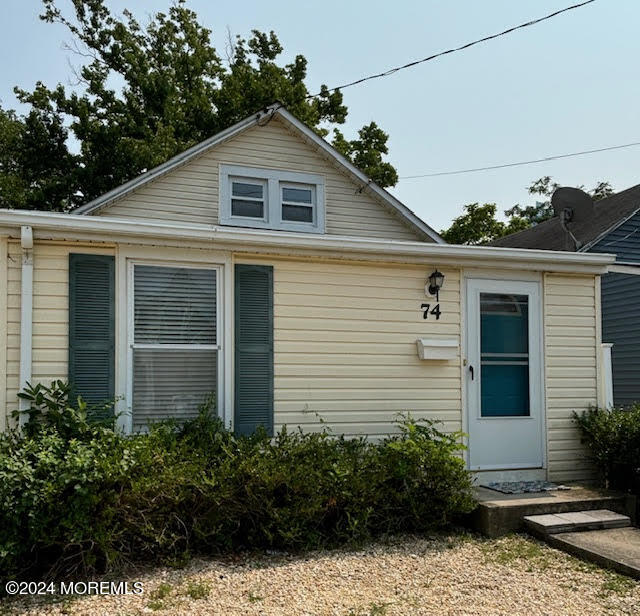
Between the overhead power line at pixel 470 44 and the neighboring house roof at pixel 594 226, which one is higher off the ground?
the overhead power line at pixel 470 44

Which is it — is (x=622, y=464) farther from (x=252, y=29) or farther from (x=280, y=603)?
(x=252, y=29)

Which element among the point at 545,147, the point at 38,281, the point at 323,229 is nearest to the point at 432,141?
the point at 323,229

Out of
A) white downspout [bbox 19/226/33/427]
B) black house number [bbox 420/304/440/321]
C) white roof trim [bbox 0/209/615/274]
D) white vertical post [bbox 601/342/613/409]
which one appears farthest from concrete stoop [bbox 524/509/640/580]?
white downspout [bbox 19/226/33/427]

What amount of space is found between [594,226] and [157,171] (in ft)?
28.5

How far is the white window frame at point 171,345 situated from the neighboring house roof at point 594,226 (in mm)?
8883

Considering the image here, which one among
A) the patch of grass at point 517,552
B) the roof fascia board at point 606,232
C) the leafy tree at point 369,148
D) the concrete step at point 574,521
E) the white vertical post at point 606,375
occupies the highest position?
the leafy tree at point 369,148

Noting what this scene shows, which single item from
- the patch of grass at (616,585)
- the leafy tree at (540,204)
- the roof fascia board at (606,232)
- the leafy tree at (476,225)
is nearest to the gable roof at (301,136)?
the roof fascia board at (606,232)

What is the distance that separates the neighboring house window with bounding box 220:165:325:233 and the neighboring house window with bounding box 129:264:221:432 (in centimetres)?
Answer: 511

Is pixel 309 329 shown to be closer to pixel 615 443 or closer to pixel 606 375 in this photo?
pixel 615 443

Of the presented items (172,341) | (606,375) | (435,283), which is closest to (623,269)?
(606,375)

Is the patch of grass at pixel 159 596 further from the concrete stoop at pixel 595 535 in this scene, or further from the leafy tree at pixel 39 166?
the leafy tree at pixel 39 166

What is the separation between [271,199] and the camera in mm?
10055

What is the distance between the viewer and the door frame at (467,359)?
18.0 feet

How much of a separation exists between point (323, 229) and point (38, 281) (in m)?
6.36
